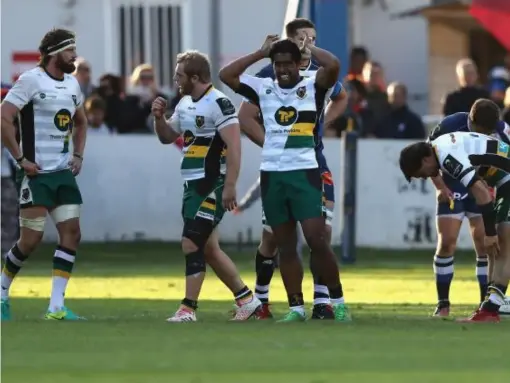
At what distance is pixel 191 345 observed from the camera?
11977 millimetres

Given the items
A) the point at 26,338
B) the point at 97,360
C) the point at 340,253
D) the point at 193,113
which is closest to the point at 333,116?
the point at 193,113

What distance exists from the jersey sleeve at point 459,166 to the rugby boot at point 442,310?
164 centimetres

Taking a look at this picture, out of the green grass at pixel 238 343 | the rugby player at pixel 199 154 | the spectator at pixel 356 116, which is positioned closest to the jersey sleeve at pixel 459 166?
the green grass at pixel 238 343

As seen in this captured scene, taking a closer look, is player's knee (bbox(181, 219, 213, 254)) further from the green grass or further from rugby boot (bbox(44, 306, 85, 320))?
rugby boot (bbox(44, 306, 85, 320))

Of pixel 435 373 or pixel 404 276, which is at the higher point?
pixel 435 373

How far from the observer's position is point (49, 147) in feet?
47.9

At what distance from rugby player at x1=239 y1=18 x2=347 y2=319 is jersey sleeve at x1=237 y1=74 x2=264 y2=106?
0.25 metres

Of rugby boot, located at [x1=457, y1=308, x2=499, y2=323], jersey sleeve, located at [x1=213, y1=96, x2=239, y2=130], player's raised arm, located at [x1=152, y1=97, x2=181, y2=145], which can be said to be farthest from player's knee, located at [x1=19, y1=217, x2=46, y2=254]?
rugby boot, located at [x1=457, y1=308, x2=499, y2=323]

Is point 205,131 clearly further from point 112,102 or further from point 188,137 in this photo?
point 112,102

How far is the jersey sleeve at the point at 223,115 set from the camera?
46.7 feet

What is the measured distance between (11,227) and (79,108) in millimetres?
9378

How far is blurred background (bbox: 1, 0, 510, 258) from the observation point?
84.1 ft

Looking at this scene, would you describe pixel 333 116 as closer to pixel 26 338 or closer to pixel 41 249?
pixel 26 338

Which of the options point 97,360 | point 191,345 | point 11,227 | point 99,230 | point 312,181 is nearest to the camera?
A: point 97,360
